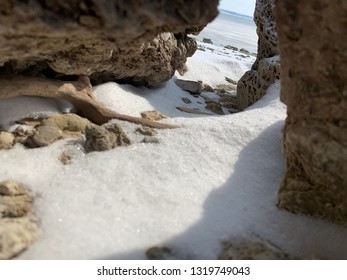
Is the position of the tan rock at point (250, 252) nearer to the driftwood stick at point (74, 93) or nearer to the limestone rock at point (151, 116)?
the driftwood stick at point (74, 93)

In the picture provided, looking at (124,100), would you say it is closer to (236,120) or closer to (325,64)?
(236,120)

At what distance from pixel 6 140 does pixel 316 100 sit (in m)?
1.93

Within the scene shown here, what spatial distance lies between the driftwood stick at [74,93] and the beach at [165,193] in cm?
10

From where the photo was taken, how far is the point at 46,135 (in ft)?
8.29

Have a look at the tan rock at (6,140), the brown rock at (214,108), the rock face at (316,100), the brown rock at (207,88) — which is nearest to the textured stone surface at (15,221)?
the tan rock at (6,140)

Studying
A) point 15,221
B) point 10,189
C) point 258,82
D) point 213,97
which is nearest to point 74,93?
point 10,189

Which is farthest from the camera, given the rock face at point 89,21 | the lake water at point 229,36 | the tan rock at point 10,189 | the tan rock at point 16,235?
the lake water at point 229,36

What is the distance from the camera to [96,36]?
1.42 metres

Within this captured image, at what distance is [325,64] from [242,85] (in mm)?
3092

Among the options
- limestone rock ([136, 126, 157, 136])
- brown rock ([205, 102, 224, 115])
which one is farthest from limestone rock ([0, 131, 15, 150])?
brown rock ([205, 102, 224, 115])

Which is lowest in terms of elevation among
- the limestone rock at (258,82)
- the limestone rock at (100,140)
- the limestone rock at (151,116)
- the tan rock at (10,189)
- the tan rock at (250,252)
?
the tan rock at (10,189)

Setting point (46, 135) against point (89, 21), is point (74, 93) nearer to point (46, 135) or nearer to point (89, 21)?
point (46, 135)

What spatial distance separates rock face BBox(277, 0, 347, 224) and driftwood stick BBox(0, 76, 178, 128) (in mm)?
1244

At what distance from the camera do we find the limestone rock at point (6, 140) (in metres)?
2.40
